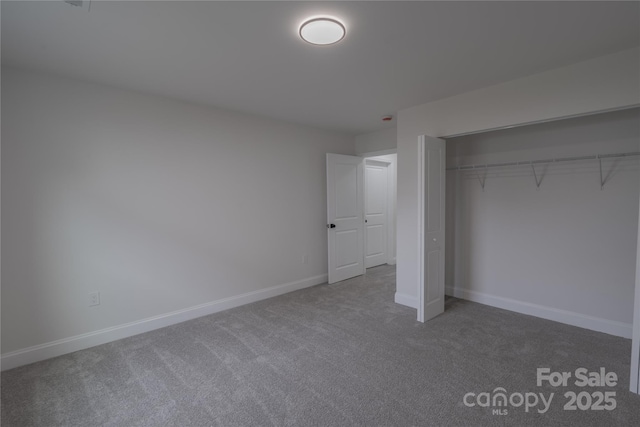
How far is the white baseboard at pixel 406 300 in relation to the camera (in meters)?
3.77

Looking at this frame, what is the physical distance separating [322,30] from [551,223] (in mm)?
3224

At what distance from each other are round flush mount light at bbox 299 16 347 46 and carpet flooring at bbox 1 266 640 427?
253cm

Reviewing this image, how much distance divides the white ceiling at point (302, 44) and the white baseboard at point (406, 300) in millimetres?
2480

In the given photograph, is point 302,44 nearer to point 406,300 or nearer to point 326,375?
point 326,375

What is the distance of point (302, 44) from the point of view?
2189 millimetres

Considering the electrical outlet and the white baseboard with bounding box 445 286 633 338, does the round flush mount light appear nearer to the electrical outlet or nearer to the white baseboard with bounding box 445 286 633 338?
the electrical outlet

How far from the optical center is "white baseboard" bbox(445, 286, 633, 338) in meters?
2.96

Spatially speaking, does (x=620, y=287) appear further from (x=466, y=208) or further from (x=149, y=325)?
(x=149, y=325)

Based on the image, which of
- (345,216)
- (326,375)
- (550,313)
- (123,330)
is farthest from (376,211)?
(123,330)

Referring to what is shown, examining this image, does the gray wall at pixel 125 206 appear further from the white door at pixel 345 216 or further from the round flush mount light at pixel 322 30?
the round flush mount light at pixel 322 30

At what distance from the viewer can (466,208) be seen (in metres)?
4.03

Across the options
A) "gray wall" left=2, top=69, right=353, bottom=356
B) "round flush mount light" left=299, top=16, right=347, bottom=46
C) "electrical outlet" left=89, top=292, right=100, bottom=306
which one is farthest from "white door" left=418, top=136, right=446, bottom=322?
"electrical outlet" left=89, top=292, right=100, bottom=306

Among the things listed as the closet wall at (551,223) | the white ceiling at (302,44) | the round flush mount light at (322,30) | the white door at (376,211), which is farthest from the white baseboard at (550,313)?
the round flush mount light at (322,30)

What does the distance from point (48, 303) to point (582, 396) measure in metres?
4.42
